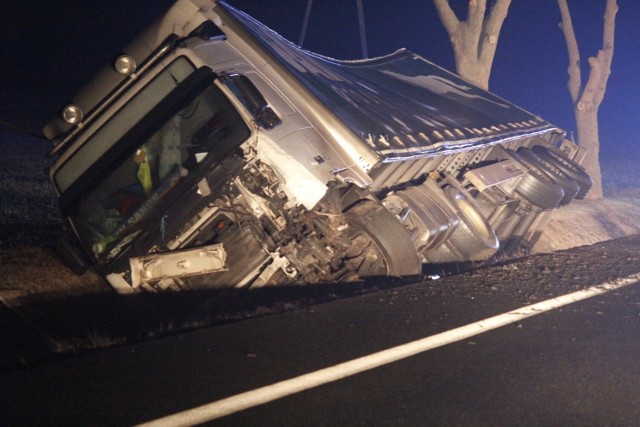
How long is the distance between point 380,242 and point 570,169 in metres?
6.36

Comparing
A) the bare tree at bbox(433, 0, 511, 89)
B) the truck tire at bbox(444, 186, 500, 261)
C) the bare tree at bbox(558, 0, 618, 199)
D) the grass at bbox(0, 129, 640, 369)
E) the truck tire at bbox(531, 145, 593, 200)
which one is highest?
the bare tree at bbox(558, 0, 618, 199)

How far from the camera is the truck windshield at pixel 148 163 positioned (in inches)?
209

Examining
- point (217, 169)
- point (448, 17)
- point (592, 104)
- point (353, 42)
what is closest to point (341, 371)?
point (217, 169)

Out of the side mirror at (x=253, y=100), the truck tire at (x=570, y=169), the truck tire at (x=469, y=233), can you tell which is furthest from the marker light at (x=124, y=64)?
the truck tire at (x=570, y=169)

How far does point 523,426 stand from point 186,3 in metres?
4.61

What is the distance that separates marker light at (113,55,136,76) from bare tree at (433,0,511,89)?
10291mm

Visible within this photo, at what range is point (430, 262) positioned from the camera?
820cm

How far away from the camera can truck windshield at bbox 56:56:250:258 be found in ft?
17.4

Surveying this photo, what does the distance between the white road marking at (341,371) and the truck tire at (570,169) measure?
5.60 meters

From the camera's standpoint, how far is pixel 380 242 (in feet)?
20.6

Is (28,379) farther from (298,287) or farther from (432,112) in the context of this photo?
(432,112)

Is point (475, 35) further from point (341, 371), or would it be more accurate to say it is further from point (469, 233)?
point (341, 371)

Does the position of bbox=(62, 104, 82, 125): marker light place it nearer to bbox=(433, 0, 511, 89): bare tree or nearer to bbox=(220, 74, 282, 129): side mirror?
bbox=(220, 74, 282, 129): side mirror

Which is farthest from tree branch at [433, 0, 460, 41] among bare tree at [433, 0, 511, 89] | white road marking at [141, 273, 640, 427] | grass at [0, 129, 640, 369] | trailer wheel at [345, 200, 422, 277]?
white road marking at [141, 273, 640, 427]
